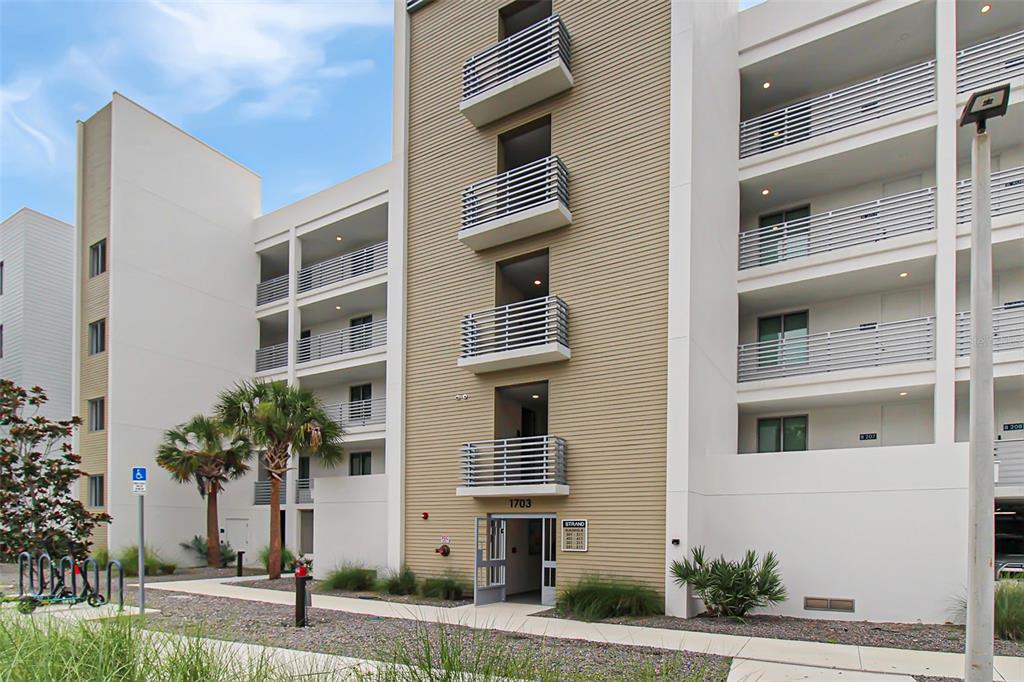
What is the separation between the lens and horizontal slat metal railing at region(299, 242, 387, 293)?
24906 millimetres

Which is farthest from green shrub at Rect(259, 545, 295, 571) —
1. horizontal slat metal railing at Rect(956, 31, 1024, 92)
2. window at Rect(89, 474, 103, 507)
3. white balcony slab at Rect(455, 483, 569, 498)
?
horizontal slat metal railing at Rect(956, 31, 1024, 92)

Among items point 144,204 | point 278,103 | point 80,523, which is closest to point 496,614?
point 80,523

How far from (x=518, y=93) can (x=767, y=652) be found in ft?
44.2

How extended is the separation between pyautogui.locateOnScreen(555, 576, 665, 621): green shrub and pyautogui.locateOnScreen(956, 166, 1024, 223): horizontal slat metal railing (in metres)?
10.8

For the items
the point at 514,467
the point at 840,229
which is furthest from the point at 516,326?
the point at 840,229

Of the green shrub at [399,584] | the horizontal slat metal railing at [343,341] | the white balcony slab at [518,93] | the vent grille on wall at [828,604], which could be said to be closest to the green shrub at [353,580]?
the green shrub at [399,584]

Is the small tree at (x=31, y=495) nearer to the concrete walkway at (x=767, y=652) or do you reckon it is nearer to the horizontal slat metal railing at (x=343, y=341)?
the horizontal slat metal railing at (x=343, y=341)

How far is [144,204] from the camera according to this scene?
83.8 ft

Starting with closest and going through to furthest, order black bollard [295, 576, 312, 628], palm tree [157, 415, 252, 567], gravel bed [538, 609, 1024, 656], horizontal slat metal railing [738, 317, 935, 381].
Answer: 1. gravel bed [538, 609, 1024, 656]
2. black bollard [295, 576, 312, 628]
3. horizontal slat metal railing [738, 317, 935, 381]
4. palm tree [157, 415, 252, 567]

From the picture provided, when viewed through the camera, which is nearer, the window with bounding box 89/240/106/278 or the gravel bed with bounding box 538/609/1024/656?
the gravel bed with bounding box 538/609/1024/656

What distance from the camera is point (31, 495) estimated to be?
19.3m

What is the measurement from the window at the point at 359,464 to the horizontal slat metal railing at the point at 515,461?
31.3 ft

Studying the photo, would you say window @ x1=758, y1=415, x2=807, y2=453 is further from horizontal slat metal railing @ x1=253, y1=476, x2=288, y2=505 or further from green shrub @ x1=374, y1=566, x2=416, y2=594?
horizontal slat metal railing @ x1=253, y1=476, x2=288, y2=505

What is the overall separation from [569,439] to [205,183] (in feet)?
67.1
